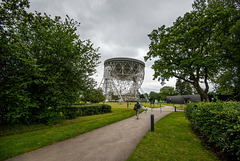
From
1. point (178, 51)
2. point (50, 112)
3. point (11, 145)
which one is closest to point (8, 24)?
point (50, 112)

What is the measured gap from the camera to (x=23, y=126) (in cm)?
701

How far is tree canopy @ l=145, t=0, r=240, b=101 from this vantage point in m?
12.2

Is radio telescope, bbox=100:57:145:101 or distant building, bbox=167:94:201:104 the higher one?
radio telescope, bbox=100:57:145:101

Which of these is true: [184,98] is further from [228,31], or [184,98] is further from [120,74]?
[228,31]

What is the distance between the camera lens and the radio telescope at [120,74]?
39906 mm

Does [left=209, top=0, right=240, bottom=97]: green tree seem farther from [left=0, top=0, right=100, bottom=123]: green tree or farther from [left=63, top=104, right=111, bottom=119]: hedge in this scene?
[left=63, top=104, right=111, bottom=119]: hedge

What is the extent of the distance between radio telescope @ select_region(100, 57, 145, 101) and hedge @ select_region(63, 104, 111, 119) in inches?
989

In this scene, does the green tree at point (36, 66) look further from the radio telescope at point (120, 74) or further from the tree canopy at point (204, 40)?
the radio telescope at point (120, 74)

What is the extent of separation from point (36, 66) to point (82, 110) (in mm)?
7289

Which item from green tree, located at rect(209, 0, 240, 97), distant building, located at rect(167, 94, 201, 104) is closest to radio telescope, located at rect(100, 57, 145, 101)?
distant building, located at rect(167, 94, 201, 104)

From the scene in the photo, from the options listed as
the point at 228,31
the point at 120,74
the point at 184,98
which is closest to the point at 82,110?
the point at 228,31

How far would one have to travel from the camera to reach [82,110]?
12164 millimetres

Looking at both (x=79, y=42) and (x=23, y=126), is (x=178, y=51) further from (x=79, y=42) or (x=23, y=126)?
(x=23, y=126)

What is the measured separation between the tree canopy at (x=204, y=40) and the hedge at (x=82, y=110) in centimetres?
982
